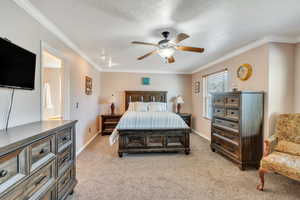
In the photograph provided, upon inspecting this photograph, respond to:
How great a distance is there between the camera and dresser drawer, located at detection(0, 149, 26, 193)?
96 centimetres

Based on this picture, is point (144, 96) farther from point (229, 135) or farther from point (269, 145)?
point (269, 145)

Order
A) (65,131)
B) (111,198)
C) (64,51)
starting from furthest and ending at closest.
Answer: (64,51) < (111,198) < (65,131)

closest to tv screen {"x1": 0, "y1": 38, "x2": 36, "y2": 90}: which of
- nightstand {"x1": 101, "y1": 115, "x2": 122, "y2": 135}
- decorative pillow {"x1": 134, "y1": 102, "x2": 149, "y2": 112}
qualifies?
decorative pillow {"x1": 134, "y1": 102, "x2": 149, "y2": 112}

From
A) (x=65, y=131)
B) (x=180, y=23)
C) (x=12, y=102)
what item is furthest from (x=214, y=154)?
(x=12, y=102)

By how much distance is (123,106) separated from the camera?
5938 mm

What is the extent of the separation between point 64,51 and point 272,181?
14.1 feet

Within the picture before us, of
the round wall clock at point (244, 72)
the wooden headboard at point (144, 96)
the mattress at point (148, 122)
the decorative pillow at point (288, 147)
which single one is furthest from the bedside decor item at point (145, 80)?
the decorative pillow at point (288, 147)

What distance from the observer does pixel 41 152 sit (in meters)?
1.38

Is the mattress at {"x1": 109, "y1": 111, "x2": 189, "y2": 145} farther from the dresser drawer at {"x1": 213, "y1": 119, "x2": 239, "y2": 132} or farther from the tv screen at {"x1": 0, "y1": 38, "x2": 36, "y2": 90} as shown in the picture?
the tv screen at {"x1": 0, "y1": 38, "x2": 36, "y2": 90}

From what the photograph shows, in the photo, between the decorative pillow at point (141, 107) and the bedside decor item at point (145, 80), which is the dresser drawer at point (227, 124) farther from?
the bedside decor item at point (145, 80)

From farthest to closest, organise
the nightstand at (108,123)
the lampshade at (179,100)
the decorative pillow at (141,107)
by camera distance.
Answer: the lampshade at (179,100), the nightstand at (108,123), the decorative pillow at (141,107)

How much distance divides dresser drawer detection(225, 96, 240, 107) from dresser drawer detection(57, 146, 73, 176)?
2.94 meters

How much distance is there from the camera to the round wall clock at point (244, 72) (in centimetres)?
319

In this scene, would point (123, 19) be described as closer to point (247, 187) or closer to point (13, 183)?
point (13, 183)
